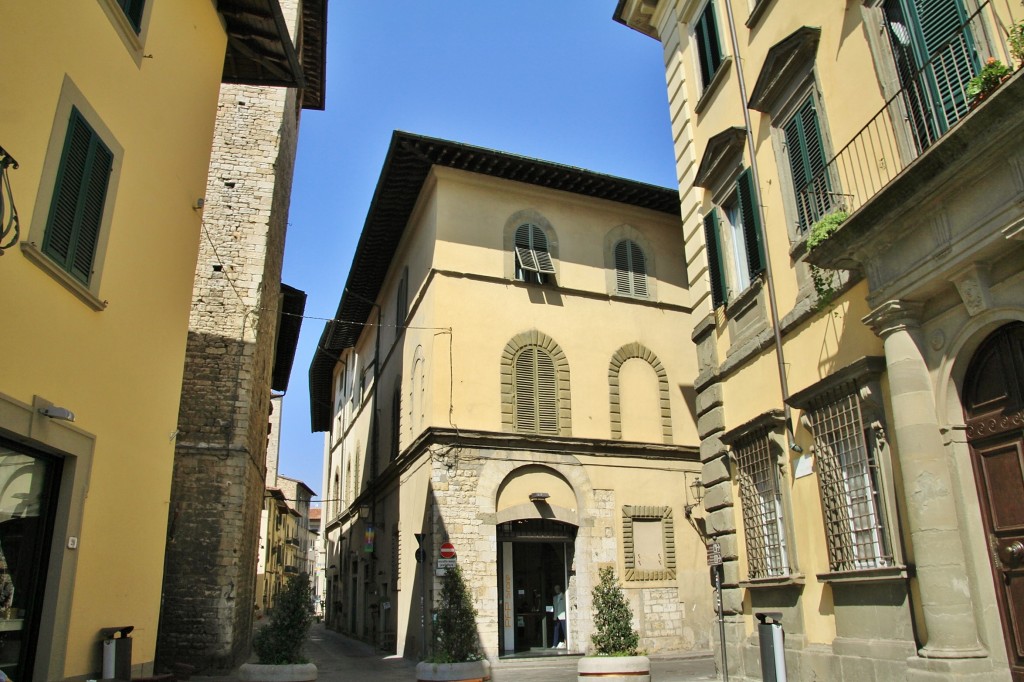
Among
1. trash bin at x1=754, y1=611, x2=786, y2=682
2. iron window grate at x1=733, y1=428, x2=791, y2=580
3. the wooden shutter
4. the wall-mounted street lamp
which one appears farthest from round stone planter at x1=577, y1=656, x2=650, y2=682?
the wall-mounted street lamp

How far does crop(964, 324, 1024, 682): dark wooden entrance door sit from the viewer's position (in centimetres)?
575

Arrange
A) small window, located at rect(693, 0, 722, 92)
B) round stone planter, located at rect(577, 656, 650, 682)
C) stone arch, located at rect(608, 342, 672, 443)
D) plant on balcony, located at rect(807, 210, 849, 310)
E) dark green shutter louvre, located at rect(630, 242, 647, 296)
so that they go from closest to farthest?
plant on balcony, located at rect(807, 210, 849, 310) → round stone planter, located at rect(577, 656, 650, 682) → small window, located at rect(693, 0, 722, 92) → stone arch, located at rect(608, 342, 672, 443) → dark green shutter louvre, located at rect(630, 242, 647, 296)

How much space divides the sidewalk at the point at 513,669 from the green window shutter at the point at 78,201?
31.4ft

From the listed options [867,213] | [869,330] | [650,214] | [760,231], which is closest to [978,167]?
[867,213]

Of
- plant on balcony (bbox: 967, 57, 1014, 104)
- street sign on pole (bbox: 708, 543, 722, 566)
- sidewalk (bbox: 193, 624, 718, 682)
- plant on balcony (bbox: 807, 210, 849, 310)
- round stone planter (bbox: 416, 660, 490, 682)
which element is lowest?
sidewalk (bbox: 193, 624, 718, 682)

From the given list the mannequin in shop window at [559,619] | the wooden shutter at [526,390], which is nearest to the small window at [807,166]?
the wooden shutter at [526,390]

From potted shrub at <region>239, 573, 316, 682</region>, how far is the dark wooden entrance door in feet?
30.9

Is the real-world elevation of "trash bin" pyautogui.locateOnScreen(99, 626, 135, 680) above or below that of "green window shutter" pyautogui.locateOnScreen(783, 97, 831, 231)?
below

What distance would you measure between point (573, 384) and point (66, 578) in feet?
43.3

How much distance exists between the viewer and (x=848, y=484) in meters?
7.55

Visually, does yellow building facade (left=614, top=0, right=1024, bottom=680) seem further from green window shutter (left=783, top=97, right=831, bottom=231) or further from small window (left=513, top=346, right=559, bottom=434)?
small window (left=513, top=346, right=559, bottom=434)

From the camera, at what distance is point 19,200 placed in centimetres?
595

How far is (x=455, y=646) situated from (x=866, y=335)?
8.13m

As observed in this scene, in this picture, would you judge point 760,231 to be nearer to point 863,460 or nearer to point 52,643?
point 863,460
